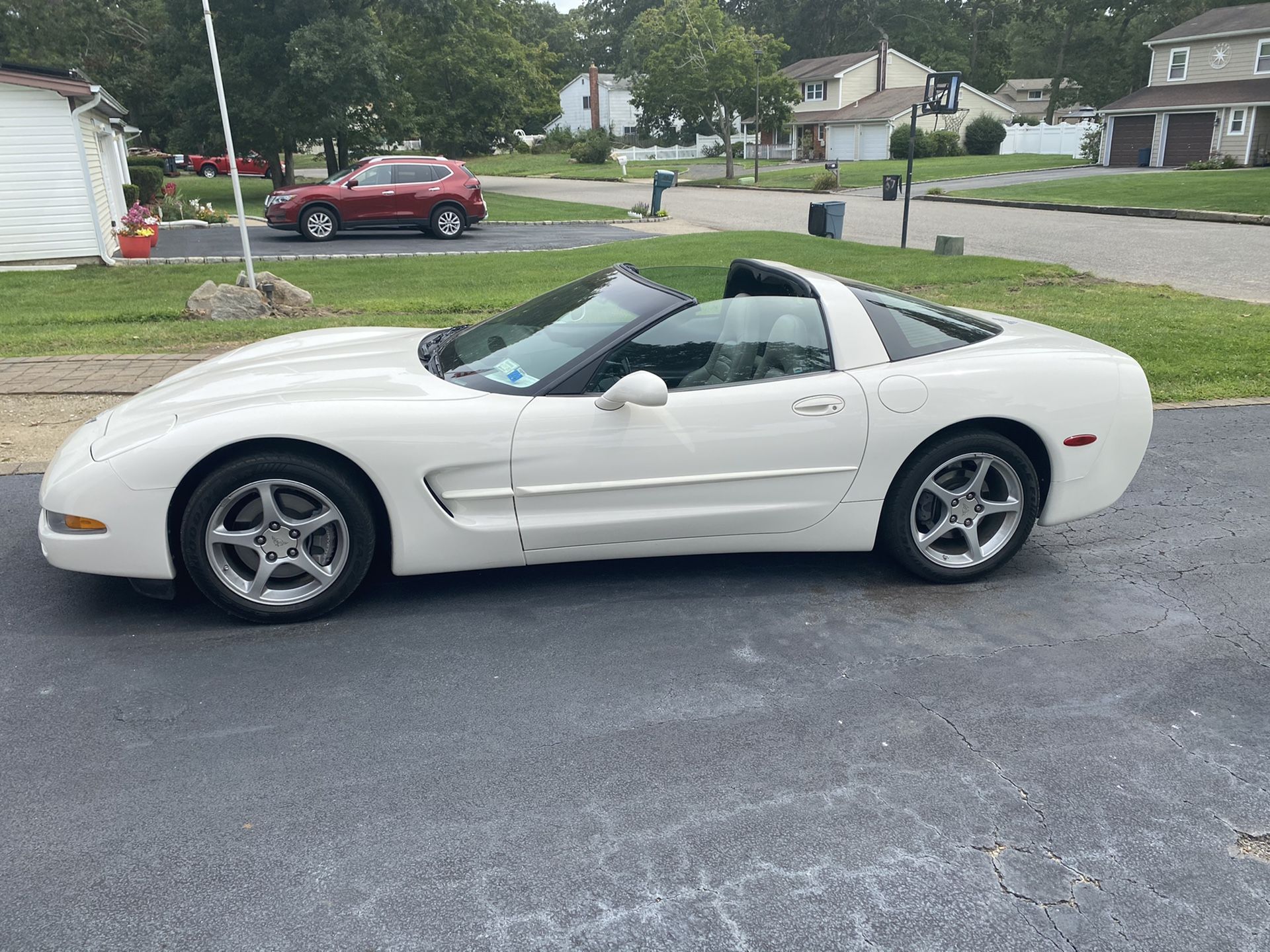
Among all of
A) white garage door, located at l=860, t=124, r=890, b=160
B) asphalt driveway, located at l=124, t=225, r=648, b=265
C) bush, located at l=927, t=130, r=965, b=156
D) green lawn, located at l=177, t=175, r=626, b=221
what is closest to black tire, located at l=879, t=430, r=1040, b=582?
asphalt driveway, located at l=124, t=225, r=648, b=265

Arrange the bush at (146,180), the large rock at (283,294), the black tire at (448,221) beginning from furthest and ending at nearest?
1. the bush at (146,180)
2. the black tire at (448,221)
3. the large rock at (283,294)

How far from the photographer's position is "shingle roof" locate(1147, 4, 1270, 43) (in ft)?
136

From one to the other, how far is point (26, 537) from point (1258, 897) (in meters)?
4.86

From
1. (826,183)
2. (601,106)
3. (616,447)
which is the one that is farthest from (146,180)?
(601,106)

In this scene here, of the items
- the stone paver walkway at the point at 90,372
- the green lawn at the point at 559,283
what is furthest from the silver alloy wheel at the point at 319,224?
the stone paver walkway at the point at 90,372

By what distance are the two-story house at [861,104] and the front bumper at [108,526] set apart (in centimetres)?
5778

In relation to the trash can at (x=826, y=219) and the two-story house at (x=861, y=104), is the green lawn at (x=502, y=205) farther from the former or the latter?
the two-story house at (x=861, y=104)

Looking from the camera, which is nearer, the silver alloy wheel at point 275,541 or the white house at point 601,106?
the silver alloy wheel at point 275,541

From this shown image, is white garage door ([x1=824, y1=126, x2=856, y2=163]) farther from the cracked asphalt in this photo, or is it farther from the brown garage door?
the cracked asphalt

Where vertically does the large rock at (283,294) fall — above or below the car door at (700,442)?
below

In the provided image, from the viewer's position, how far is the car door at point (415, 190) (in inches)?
838

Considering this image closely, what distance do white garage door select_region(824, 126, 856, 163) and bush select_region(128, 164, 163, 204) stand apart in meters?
40.7

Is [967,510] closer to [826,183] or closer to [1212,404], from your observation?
[1212,404]

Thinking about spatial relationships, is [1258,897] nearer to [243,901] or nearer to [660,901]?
[660,901]
